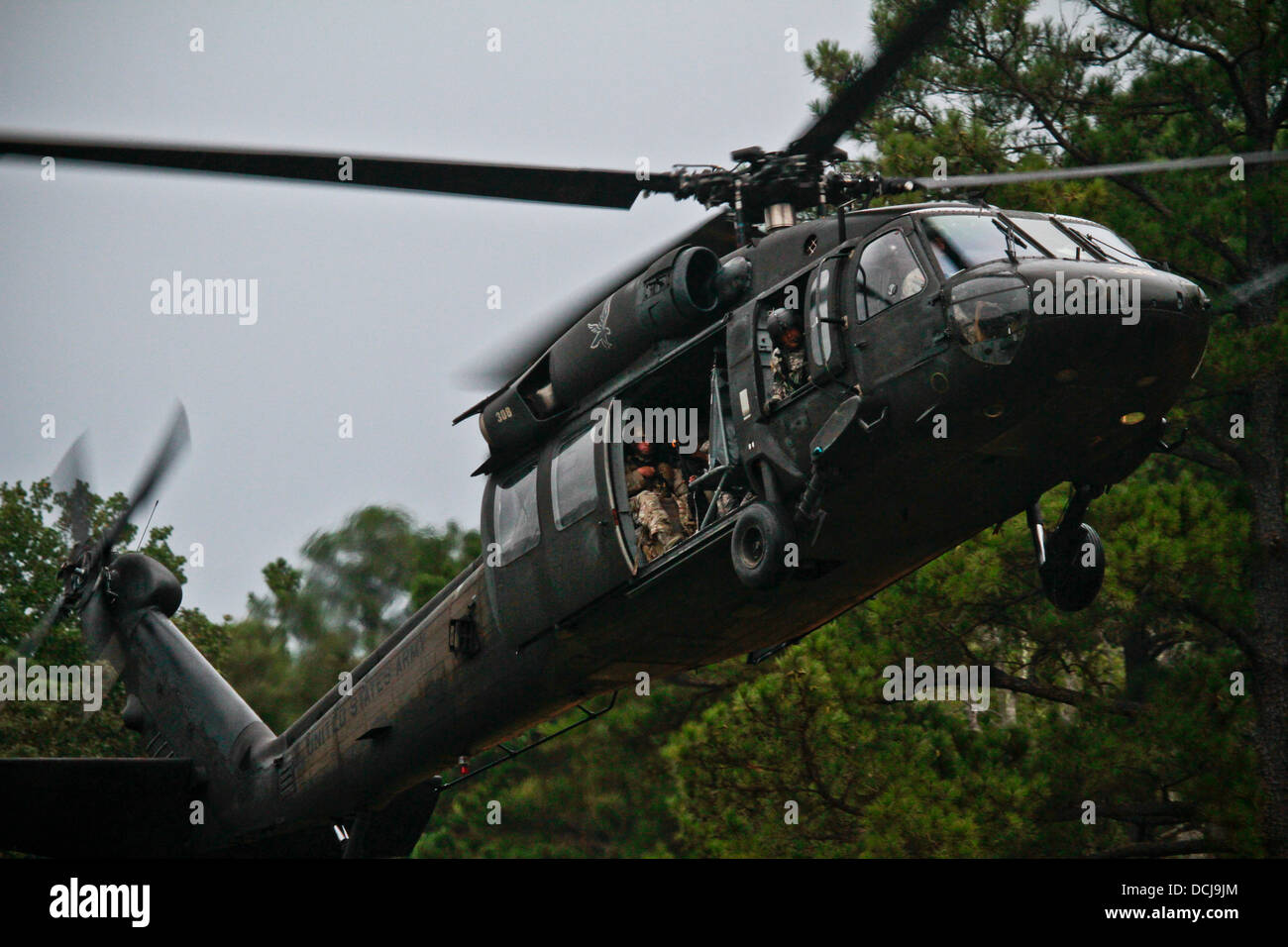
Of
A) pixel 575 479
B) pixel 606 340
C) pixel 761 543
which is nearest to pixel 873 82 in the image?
pixel 606 340

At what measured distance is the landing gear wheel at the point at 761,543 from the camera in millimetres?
7566

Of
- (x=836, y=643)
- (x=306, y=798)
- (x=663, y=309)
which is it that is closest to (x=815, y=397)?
(x=663, y=309)

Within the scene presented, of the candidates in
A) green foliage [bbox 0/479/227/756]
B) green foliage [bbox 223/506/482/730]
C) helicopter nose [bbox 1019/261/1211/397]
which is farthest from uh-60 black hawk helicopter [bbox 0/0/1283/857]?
green foliage [bbox 223/506/482/730]

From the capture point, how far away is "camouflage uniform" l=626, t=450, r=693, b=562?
8781mm

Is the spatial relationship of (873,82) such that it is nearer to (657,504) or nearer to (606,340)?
(606,340)

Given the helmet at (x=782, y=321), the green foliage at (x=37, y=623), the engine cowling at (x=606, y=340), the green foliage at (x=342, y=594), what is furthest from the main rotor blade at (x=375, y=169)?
the green foliage at (x=342, y=594)

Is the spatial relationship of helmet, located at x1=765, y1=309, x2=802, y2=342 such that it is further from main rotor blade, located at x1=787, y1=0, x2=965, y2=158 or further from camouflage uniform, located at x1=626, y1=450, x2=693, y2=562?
camouflage uniform, located at x1=626, y1=450, x2=693, y2=562

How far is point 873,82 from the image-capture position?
7797mm

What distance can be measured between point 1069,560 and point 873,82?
296cm

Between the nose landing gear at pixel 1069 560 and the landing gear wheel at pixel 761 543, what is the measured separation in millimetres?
1661

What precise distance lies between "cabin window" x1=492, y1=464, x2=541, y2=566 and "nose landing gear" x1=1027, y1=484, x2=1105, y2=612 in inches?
122

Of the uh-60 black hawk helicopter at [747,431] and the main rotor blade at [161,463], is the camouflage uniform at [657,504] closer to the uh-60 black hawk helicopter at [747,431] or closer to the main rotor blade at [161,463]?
the uh-60 black hawk helicopter at [747,431]

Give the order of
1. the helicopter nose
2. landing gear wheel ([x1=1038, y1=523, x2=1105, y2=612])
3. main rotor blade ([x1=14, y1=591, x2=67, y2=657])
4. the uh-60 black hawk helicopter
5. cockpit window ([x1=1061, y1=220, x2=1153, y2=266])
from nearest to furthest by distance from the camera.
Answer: the helicopter nose, the uh-60 black hawk helicopter, cockpit window ([x1=1061, y1=220, x2=1153, y2=266]), landing gear wheel ([x1=1038, y1=523, x2=1105, y2=612]), main rotor blade ([x1=14, y1=591, x2=67, y2=657])

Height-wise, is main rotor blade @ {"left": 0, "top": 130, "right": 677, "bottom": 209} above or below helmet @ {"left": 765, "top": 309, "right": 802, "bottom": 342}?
above
